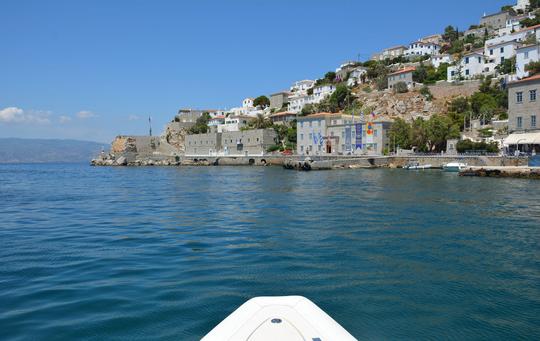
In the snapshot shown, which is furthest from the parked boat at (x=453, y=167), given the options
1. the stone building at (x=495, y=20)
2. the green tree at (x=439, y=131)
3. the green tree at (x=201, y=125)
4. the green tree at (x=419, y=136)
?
the green tree at (x=201, y=125)

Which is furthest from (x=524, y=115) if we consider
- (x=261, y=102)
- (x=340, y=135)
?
(x=261, y=102)

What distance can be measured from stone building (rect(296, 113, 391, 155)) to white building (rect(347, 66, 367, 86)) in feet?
95.5

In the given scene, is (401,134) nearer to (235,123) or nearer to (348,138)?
(348,138)

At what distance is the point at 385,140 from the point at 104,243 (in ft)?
177

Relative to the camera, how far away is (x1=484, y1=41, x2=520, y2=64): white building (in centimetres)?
6897

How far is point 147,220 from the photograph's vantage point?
16031 millimetres

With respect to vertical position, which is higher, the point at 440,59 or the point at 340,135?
the point at 440,59

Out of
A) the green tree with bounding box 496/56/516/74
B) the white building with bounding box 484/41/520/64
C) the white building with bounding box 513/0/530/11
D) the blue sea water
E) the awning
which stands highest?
the white building with bounding box 513/0/530/11

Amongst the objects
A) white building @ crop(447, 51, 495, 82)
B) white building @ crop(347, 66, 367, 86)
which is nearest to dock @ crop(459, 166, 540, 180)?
white building @ crop(447, 51, 495, 82)

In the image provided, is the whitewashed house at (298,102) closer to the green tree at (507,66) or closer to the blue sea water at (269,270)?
the green tree at (507,66)

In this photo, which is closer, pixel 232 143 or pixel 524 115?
pixel 524 115

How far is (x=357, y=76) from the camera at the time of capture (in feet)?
314

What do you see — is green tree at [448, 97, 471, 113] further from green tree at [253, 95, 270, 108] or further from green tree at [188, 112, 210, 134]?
green tree at [188, 112, 210, 134]

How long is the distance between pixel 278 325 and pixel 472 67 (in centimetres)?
8013
